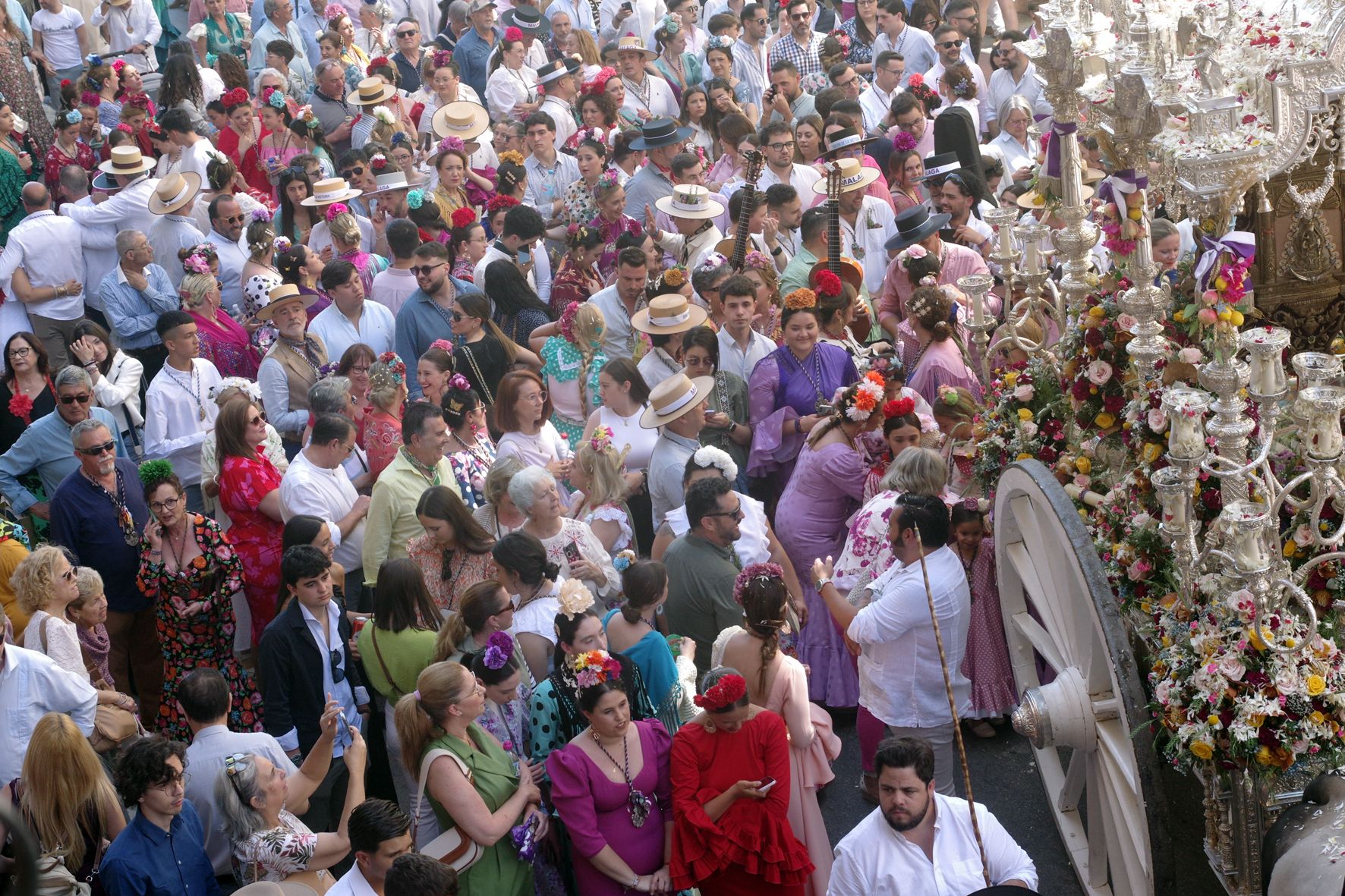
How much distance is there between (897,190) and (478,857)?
697 centimetres

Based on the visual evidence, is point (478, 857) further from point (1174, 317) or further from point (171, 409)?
point (171, 409)

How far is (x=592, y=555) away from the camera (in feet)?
23.4

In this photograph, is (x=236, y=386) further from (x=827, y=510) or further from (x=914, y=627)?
(x=914, y=627)

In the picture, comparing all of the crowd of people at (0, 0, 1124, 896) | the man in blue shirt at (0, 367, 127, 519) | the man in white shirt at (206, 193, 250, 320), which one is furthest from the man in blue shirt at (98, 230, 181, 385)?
the man in blue shirt at (0, 367, 127, 519)

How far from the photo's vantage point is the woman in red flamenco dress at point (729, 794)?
539cm

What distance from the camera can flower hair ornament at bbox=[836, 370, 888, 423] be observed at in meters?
7.37

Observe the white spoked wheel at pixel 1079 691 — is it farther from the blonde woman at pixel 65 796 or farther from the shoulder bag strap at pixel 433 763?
the blonde woman at pixel 65 796

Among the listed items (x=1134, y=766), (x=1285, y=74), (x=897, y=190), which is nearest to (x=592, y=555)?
(x=1134, y=766)

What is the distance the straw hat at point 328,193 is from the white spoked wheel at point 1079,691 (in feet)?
21.4

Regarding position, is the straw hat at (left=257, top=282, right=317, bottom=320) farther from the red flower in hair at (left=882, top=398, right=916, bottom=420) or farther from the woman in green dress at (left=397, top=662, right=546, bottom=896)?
the woman in green dress at (left=397, top=662, right=546, bottom=896)

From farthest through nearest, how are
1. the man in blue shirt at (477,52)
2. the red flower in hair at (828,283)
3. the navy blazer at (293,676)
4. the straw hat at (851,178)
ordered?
the man in blue shirt at (477,52)
the straw hat at (851,178)
the red flower in hair at (828,283)
the navy blazer at (293,676)

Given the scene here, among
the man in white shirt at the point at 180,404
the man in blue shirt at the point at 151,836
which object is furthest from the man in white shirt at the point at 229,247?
the man in blue shirt at the point at 151,836

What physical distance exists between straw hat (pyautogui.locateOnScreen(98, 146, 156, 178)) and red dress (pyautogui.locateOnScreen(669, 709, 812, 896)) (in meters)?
7.48

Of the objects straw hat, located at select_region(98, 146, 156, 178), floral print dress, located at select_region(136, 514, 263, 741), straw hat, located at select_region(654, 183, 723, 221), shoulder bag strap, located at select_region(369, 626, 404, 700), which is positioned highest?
straw hat, located at select_region(654, 183, 723, 221)
